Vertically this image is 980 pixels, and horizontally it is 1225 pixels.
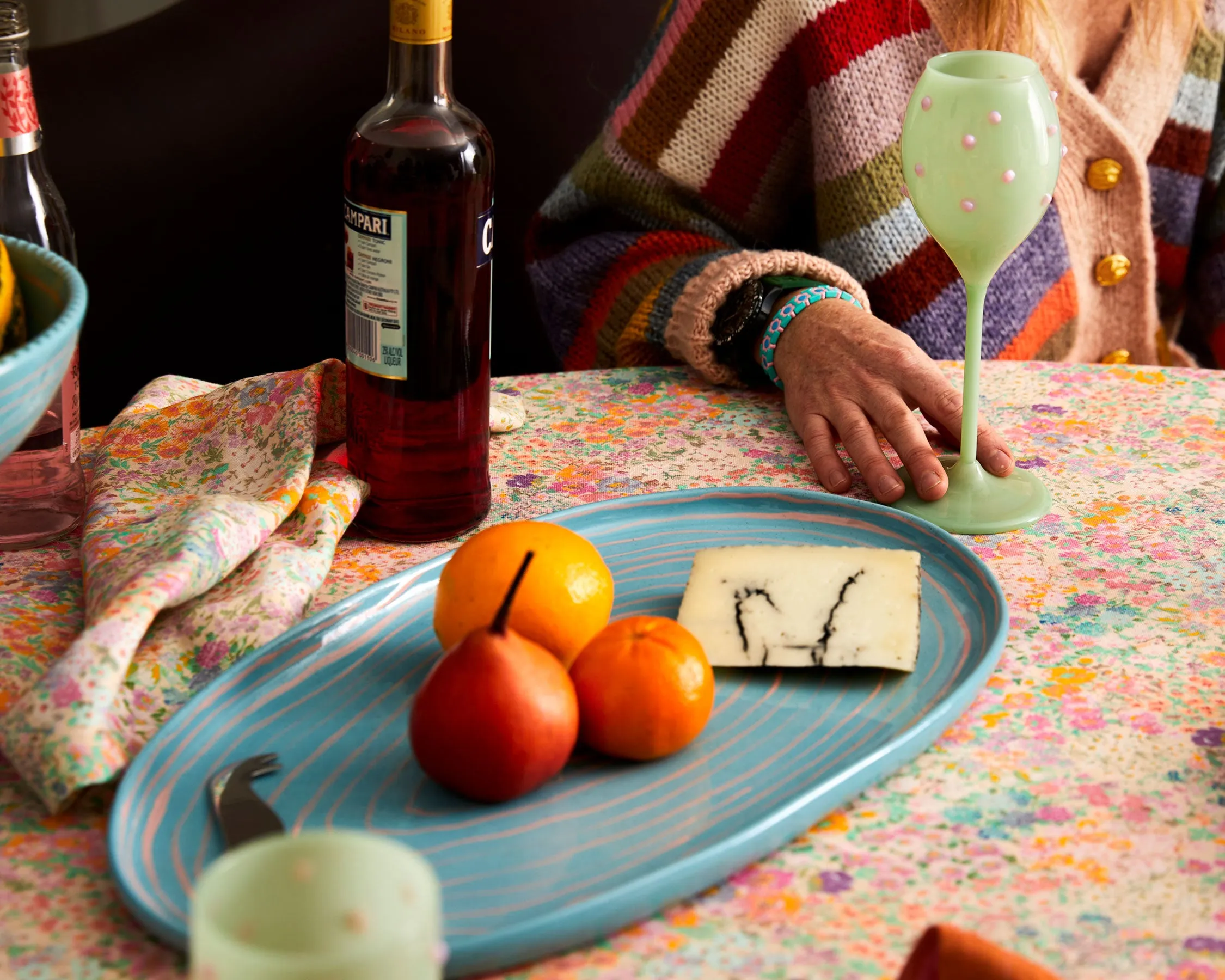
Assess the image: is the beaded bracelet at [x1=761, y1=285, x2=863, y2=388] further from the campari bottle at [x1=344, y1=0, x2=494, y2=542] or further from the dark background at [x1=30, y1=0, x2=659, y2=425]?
the dark background at [x1=30, y1=0, x2=659, y2=425]

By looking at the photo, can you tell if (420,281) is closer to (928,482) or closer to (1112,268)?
(928,482)

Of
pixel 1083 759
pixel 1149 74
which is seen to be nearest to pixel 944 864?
pixel 1083 759

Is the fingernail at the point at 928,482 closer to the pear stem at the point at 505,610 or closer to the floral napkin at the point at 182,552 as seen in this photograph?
the floral napkin at the point at 182,552

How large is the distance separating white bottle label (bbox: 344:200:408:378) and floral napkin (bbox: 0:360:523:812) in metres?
0.11

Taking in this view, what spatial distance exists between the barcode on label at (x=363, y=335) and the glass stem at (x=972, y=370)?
0.43m

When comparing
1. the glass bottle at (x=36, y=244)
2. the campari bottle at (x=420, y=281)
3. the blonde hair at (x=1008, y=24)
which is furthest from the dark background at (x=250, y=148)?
the campari bottle at (x=420, y=281)

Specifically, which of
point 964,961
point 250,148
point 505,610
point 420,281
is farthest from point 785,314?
point 250,148

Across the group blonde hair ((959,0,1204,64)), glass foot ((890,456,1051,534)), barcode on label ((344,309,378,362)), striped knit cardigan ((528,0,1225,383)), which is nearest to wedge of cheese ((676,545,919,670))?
glass foot ((890,456,1051,534))

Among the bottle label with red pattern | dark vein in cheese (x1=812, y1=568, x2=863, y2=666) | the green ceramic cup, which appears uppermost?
the bottle label with red pattern

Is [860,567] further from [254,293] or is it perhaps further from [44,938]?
[254,293]

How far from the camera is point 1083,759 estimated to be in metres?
0.69

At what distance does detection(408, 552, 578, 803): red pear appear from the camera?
1.96ft

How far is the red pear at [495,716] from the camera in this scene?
60 cm

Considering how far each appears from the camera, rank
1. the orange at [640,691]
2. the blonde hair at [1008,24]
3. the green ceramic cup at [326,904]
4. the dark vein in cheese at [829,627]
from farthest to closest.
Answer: the blonde hair at [1008,24] < the dark vein in cheese at [829,627] < the orange at [640,691] < the green ceramic cup at [326,904]
